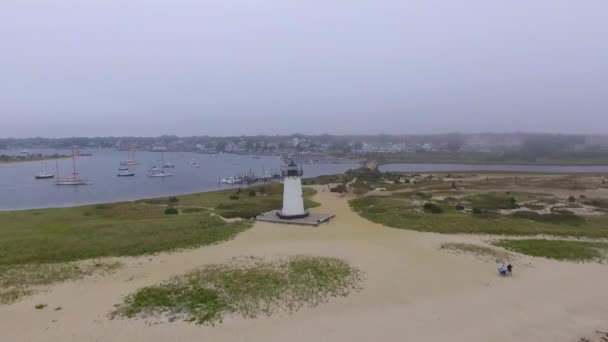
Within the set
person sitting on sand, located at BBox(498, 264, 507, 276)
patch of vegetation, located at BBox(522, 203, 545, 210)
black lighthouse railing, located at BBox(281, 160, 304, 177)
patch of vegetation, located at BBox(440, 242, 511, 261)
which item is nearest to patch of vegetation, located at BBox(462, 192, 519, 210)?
patch of vegetation, located at BBox(522, 203, 545, 210)

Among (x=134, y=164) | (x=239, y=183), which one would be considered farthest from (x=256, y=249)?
(x=134, y=164)

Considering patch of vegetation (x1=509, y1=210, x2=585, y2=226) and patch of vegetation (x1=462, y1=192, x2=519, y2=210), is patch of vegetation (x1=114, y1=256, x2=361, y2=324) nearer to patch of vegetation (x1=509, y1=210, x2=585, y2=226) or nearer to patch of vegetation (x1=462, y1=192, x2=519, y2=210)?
patch of vegetation (x1=509, y1=210, x2=585, y2=226)

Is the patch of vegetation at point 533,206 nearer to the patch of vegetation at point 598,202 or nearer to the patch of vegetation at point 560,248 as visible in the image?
the patch of vegetation at point 598,202

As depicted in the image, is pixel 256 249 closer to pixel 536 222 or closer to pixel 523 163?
pixel 536 222

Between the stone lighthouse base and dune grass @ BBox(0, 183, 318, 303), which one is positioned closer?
dune grass @ BBox(0, 183, 318, 303)

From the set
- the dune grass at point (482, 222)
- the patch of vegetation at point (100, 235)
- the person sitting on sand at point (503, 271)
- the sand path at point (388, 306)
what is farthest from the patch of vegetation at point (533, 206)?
the patch of vegetation at point (100, 235)

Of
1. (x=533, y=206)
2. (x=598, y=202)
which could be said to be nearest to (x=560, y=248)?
(x=533, y=206)
